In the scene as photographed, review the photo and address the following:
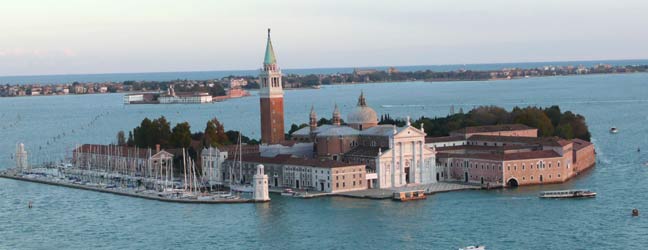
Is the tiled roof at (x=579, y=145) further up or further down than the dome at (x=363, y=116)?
further down

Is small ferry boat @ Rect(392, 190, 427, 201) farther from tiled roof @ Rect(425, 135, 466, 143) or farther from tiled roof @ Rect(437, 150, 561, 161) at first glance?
tiled roof @ Rect(425, 135, 466, 143)

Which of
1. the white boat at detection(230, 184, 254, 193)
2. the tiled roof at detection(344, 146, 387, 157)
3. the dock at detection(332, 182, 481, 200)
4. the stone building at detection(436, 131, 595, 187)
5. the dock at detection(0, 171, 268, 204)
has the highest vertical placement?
the tiled roof at detection(344, 146, 387, 157)

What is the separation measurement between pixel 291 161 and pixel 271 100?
483 cm

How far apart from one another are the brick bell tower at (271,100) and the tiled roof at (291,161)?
269 centimetres

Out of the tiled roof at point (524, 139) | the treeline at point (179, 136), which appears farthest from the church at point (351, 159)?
the treeline at point (179, 136)

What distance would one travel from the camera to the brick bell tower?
37.0 meters

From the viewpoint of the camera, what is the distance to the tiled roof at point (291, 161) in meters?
31.3

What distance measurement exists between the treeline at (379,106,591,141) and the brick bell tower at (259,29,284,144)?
23.6 feet

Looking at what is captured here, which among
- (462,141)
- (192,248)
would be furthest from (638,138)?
(192,248)

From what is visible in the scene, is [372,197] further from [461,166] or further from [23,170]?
[23,170]

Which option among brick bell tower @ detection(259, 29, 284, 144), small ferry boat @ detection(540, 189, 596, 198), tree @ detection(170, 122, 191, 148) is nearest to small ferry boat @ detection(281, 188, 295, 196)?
brick bell tower @ detection(259, 29, 284, 144)

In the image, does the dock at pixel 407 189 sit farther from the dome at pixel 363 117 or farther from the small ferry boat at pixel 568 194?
the dome at pixel 363 117

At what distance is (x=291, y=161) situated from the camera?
32.6m

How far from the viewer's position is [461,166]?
3306 cm
